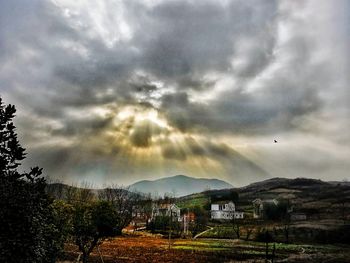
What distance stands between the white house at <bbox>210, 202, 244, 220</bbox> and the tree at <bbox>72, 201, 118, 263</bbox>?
107 m

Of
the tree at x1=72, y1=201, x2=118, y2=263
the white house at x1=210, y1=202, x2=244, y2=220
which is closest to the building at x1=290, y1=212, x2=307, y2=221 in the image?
the white house at x1=210, y1=202, x2=244, y2=220

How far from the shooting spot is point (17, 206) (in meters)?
15.7

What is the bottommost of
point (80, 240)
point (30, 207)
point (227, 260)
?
point (227, 260)

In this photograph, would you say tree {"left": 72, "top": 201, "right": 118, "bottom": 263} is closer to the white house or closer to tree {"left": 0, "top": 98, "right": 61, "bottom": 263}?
tree {"left": 0, "top": 98, "right": 61, "bottom": 263}

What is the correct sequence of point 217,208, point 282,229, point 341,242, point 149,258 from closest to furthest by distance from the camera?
point 149,258 < point 341,242 < point 282,229 < point 217,208

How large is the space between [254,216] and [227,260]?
85442 millimetres

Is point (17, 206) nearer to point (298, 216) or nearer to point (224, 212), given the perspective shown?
point (298, 216)

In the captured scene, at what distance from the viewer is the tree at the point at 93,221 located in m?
38.4

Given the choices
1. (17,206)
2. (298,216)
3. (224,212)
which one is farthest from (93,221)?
(224,212)

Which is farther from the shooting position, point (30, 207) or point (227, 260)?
point (227, 260)

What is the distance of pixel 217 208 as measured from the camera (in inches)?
5896

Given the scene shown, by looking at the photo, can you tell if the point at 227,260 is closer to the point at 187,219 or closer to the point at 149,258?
the point at 149,258

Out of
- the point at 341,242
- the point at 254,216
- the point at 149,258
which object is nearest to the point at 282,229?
the point at 341,242

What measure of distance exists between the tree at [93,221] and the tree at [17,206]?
20703 millimetres
